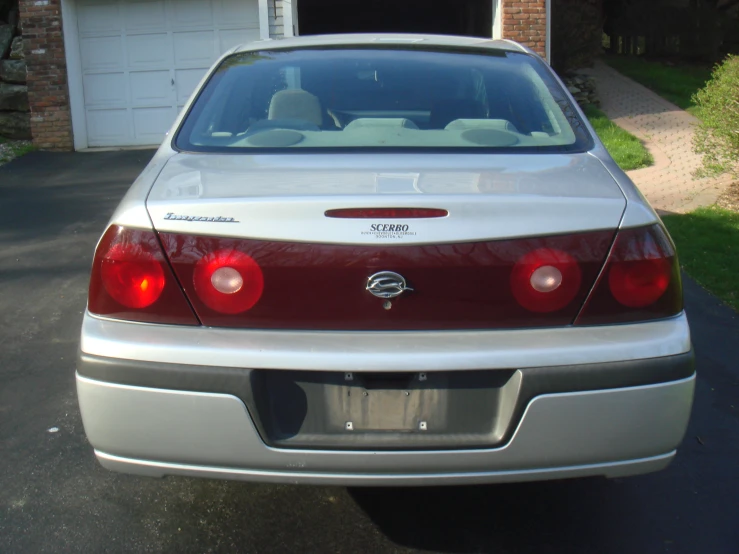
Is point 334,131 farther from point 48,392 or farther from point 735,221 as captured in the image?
point 735,221

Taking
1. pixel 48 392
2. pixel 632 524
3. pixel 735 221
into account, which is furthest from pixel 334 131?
pixel 735 221

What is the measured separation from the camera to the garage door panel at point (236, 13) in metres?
11.8

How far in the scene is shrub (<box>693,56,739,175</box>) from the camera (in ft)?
24.7

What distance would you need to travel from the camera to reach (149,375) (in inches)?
89.5

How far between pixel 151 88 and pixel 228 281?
10.6 metres

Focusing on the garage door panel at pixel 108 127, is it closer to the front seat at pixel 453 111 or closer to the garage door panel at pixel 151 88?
the garage door panel at pixel 151 88

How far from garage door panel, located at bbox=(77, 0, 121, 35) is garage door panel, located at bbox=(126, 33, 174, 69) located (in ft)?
1.05

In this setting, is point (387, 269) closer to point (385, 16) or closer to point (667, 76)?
point (667, 76)

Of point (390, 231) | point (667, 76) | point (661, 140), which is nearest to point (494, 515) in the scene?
point (390, 231)

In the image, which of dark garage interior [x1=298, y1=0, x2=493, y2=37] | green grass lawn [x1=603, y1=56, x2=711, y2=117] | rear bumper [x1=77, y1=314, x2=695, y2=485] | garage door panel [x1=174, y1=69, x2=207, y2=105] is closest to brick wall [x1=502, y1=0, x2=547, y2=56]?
green grass lawn [x1=603, y1=56, x2=711, y2=117]

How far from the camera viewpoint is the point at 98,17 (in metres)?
12.1

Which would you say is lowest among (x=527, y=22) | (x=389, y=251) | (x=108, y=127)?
(x=108, y=127)

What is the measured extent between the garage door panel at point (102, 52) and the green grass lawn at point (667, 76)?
8.89 metres

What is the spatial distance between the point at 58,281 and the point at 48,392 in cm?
201
